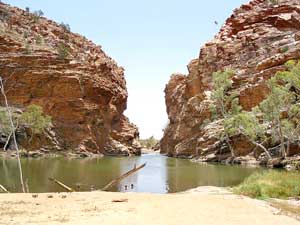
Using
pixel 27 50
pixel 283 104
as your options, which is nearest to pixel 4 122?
pixel 27 50

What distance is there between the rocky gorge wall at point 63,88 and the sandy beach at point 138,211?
6978cm

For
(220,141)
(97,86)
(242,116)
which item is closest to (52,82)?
(97,86)

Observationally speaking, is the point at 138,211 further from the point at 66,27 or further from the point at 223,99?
the point at 66,27

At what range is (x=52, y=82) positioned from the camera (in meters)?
88.4

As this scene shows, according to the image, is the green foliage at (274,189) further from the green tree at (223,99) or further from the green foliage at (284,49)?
the green foliage at (284,49)

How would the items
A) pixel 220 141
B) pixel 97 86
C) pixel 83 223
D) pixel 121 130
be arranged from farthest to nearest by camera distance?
pixel 121 130, pixel 97 86, pixel 220 141, pixel 83 223

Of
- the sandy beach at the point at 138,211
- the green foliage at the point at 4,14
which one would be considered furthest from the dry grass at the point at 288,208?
the green foliage at the point at 4,14

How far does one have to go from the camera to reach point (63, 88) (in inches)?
3516

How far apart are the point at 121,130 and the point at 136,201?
8471 centimetres

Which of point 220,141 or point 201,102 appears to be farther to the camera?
point 201,102

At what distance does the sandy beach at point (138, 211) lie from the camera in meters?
11.6

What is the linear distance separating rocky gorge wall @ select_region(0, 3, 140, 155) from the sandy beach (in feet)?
229

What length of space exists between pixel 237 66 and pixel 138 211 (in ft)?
240

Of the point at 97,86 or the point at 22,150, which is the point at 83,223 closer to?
the point at 22,150
